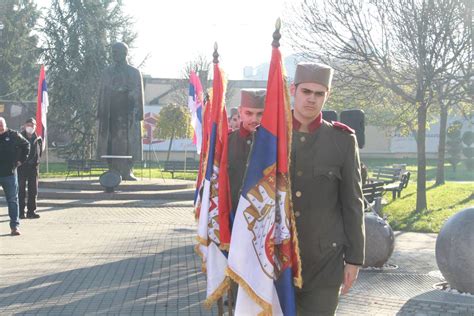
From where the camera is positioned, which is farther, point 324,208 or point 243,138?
point 243,138

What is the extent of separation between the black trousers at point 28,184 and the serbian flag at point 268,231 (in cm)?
1224

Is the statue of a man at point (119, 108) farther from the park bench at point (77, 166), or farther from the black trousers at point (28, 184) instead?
the black trousers at point (28, 184)

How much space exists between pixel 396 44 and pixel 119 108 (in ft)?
28.9

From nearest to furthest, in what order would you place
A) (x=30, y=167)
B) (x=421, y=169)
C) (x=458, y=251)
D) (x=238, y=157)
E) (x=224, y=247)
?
(x=224, y=247), (x=238, y=157), (x=458, y=251), (x=30, y=167), (x=421, y=169)

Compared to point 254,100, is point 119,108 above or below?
above

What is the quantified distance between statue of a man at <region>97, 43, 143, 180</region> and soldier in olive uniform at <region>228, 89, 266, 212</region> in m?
17.2

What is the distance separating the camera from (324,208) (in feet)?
13.5

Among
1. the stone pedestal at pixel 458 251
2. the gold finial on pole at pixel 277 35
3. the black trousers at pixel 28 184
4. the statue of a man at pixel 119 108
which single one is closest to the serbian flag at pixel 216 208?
the gold finial on pole at pixel 277 35

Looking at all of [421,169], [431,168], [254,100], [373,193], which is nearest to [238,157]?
[254,100]

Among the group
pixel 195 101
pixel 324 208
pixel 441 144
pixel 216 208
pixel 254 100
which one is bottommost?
pixel 216 208

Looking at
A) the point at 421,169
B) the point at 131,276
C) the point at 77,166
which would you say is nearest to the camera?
the point at 131,276

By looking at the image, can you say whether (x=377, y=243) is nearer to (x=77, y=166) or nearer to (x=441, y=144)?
(x=441, y=144)

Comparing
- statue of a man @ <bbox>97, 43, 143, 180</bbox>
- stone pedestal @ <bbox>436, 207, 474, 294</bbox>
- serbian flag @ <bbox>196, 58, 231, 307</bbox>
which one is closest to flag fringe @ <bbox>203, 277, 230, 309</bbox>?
serbian flag @ <bbox>196, 58, 231, 307</bbox>

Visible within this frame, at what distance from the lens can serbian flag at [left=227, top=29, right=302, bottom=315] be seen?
4129mm
